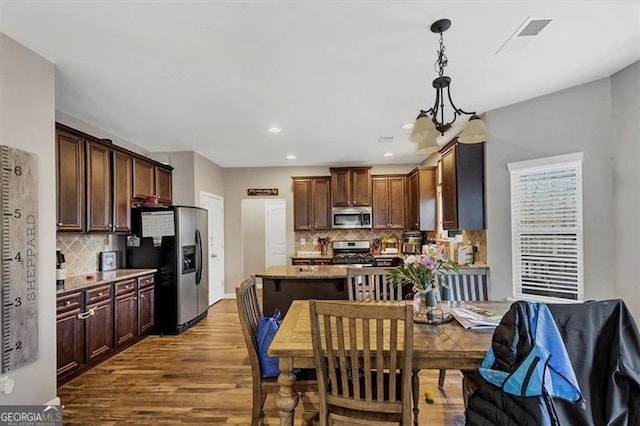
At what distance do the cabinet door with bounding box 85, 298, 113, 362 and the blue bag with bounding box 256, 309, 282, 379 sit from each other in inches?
80.7

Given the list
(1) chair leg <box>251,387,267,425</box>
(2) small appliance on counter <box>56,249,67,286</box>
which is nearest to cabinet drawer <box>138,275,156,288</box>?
(2) small appliance on counter <box>56,249,67,286</box>

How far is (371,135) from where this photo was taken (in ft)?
14.8

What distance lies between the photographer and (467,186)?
385 cm

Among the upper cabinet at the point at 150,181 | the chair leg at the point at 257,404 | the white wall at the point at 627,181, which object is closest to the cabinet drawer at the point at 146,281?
the upper cabinet at the point at 150,181

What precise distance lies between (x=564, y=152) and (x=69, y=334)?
486cm

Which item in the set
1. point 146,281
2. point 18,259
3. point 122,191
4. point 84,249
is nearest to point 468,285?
point 18,259

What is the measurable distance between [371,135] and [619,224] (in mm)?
2752

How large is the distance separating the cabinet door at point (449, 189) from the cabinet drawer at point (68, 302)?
3.95 meters

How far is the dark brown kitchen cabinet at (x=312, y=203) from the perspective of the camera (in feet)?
20.6

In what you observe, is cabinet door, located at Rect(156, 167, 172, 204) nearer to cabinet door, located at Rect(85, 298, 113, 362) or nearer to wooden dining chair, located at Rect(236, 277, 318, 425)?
cabinet door, located at Rect(85, 298, 113, 362)

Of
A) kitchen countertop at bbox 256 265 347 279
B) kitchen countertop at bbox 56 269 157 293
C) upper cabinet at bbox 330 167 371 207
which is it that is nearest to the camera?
kitchen countertop at bbox 56 269 157 293

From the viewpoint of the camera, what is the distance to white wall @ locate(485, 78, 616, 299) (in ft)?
9.48

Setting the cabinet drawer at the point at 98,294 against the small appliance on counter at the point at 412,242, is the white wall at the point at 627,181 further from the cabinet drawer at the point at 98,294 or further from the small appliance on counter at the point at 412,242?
the cabinet drawer at the point at 98,294

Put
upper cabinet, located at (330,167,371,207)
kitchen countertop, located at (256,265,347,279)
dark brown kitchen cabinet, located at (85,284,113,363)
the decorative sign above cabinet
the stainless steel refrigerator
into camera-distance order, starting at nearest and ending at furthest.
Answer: dark brown kitchen cabinet, located at (85,284,113,363) → kitchen countertop, located at (256,265,347,279) → the stainless steel refrigerator → upper cabinet, located at (330,167,371,207) → the decorative sign above cabinet
